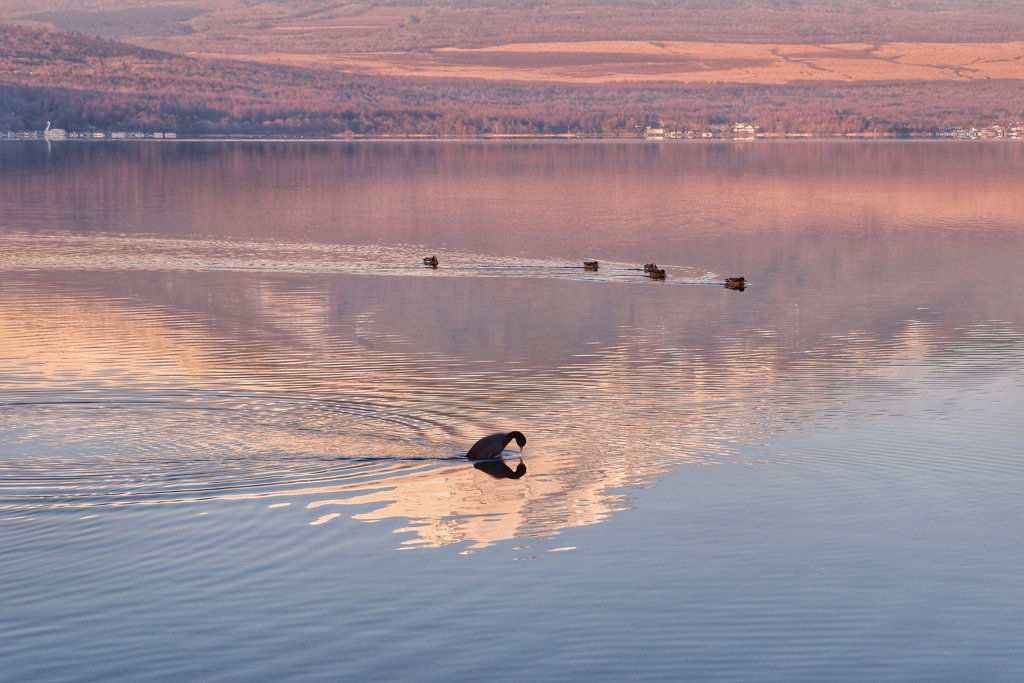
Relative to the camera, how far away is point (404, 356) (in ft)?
91.7

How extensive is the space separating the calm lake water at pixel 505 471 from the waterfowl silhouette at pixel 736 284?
68cm

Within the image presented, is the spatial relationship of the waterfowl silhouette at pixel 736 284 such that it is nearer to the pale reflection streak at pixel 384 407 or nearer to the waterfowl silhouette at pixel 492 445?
the pale reflection streak at pixel 384 407

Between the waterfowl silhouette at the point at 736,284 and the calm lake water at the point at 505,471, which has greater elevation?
the waterfowl silhouette at the point at 736,284

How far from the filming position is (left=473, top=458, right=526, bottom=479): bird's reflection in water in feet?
61.5

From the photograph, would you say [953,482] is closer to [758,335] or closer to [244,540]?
[244,540]

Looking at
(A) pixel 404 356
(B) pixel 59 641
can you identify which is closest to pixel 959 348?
(A) pixel 404 356

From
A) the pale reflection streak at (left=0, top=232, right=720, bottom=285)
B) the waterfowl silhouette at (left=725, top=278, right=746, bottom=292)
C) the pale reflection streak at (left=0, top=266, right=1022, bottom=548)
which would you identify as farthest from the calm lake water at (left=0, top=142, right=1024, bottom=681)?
the waterfowl silhouette at (left=725, top=278, right=746, bottom=292)

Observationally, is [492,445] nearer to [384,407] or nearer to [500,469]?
[500,469]

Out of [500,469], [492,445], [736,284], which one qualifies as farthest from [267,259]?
[500,469]

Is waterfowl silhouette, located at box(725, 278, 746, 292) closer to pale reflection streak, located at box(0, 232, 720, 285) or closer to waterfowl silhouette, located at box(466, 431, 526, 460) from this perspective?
pale reflection streak, located at box(0, 232, 720, 285)

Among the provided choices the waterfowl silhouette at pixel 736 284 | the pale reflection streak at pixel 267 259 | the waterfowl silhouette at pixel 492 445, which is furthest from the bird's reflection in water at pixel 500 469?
the pale reflection streak at pixel 267 259

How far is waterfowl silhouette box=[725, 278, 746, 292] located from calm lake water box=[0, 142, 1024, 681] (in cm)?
68

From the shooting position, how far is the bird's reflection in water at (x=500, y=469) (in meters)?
18.7

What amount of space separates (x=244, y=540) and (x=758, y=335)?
1751 centimetres
